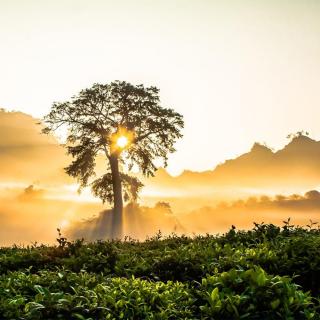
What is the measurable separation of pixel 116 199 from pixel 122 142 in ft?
13.8

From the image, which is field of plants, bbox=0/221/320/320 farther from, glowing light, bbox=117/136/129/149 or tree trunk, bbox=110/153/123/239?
glowing light, bbox=117/136/129/149

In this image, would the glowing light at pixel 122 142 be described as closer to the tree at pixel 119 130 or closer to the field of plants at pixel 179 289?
the tree at pixel 119 130

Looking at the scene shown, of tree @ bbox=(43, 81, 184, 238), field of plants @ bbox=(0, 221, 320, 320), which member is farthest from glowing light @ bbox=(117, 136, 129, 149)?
field of plants @ bbox=(0, 221, 320, 320)

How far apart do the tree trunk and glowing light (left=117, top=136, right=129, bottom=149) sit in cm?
86

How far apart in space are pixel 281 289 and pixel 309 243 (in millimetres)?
3195

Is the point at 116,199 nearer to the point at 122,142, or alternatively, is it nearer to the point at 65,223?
the point at 122,142

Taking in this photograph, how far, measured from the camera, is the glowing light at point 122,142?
42.5 metres

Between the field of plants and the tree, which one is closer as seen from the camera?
the field of plants

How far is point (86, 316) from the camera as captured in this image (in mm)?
5883

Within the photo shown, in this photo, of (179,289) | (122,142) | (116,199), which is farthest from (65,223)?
(179,289)

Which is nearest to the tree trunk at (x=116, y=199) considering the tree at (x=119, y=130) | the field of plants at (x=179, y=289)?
the tree at (x=119, y=130)

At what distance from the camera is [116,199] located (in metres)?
42.0

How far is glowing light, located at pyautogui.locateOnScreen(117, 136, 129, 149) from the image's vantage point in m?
42.5

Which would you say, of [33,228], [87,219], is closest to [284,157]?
[33,228]
